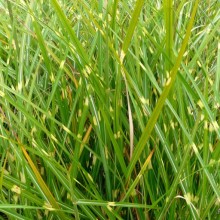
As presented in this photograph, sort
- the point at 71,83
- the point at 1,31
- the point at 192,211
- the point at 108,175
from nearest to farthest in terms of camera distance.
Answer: the point at 192,211
the point at 108,175
the point at 71,83
the point at 1,31

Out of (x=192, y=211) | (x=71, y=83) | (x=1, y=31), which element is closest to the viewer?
(x=192, y=211)

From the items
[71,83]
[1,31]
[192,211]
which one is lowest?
[192,211]

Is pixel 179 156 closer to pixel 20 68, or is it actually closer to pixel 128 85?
pixel 128 85

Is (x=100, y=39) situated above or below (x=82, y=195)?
above

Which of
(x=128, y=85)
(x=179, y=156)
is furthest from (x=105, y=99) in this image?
(x=179, y=156)

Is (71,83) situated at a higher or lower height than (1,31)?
lower

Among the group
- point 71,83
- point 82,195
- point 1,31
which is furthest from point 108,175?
point 1,31

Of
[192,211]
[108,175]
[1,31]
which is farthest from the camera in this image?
[1,31]

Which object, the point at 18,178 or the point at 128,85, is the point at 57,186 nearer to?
the point at 18,178

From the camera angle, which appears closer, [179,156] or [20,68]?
[179,156]
